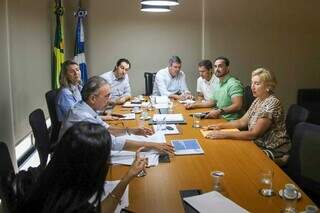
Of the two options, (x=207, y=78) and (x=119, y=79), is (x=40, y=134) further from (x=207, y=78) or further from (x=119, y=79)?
(x=207, y=78)

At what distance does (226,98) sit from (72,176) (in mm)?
2976

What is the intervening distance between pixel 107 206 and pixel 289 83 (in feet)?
17.7

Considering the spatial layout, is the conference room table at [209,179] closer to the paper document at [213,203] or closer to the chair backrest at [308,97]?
the paper document at [213,203]

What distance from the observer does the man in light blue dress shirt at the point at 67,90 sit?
3.30 meters

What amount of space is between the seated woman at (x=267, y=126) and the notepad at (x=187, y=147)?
0.20 meters

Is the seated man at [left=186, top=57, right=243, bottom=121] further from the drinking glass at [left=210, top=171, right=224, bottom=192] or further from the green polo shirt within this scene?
the drinking glass at [left=210, top=171, right=224, bottom=192]

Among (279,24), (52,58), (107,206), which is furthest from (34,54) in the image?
(279,24)

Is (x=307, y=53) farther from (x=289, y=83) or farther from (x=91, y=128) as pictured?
(x=91, y=128)

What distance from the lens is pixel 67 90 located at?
11.0 feet

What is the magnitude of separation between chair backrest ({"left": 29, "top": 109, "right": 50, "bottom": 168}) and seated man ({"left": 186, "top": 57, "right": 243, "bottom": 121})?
1.55m

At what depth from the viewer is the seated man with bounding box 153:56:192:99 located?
17.0ft

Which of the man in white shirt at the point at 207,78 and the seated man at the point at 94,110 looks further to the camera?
the man in white shirt at the point at 207,78

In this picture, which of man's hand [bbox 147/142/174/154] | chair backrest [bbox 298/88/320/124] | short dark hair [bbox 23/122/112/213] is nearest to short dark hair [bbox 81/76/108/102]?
man's hand [bbox 147/142/174/154]

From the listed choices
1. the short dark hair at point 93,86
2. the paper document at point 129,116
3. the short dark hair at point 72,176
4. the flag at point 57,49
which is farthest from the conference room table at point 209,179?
the flag at point 57,49
